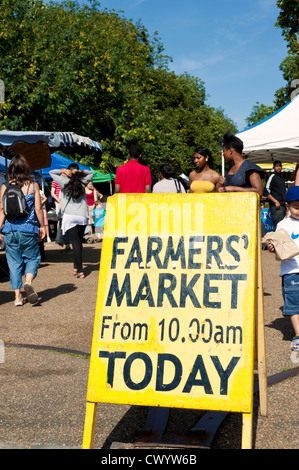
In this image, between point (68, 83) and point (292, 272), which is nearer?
point (292, 272)

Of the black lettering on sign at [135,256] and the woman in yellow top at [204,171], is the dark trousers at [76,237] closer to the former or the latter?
the woman in yellow top at [204,171]

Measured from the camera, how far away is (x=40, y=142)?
12.5 metres

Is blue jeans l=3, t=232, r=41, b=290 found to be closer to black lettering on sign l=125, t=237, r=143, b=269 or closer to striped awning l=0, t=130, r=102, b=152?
striped awning l=0, t=130, r=102, b=152

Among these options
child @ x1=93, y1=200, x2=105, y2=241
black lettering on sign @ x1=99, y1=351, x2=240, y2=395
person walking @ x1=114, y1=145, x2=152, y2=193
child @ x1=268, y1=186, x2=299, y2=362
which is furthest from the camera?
child @ x1=93, y1=200, x2=105, y2=241

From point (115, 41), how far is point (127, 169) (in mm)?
26638

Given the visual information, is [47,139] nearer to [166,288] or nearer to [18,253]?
[18,253]

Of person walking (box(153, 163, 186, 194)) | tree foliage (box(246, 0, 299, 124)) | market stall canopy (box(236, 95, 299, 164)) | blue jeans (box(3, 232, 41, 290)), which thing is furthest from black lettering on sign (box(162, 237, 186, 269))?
tree foliage (box(246, 0, 299, 124))

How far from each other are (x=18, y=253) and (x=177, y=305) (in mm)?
4837

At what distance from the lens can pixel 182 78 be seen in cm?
5922

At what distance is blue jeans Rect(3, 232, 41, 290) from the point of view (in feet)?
24.9

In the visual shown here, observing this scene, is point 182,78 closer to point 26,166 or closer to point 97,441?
point 26,166

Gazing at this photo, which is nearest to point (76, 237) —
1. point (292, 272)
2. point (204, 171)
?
point (204, 171)

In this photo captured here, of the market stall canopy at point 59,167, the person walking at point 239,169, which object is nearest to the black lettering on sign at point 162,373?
the person walking at point 239,169

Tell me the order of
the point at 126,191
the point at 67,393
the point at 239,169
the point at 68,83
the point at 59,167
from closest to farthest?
the point at 67,393 < the point at 239,169 < the point at 126,191 < the point at 59,167 < the point at 68,83
